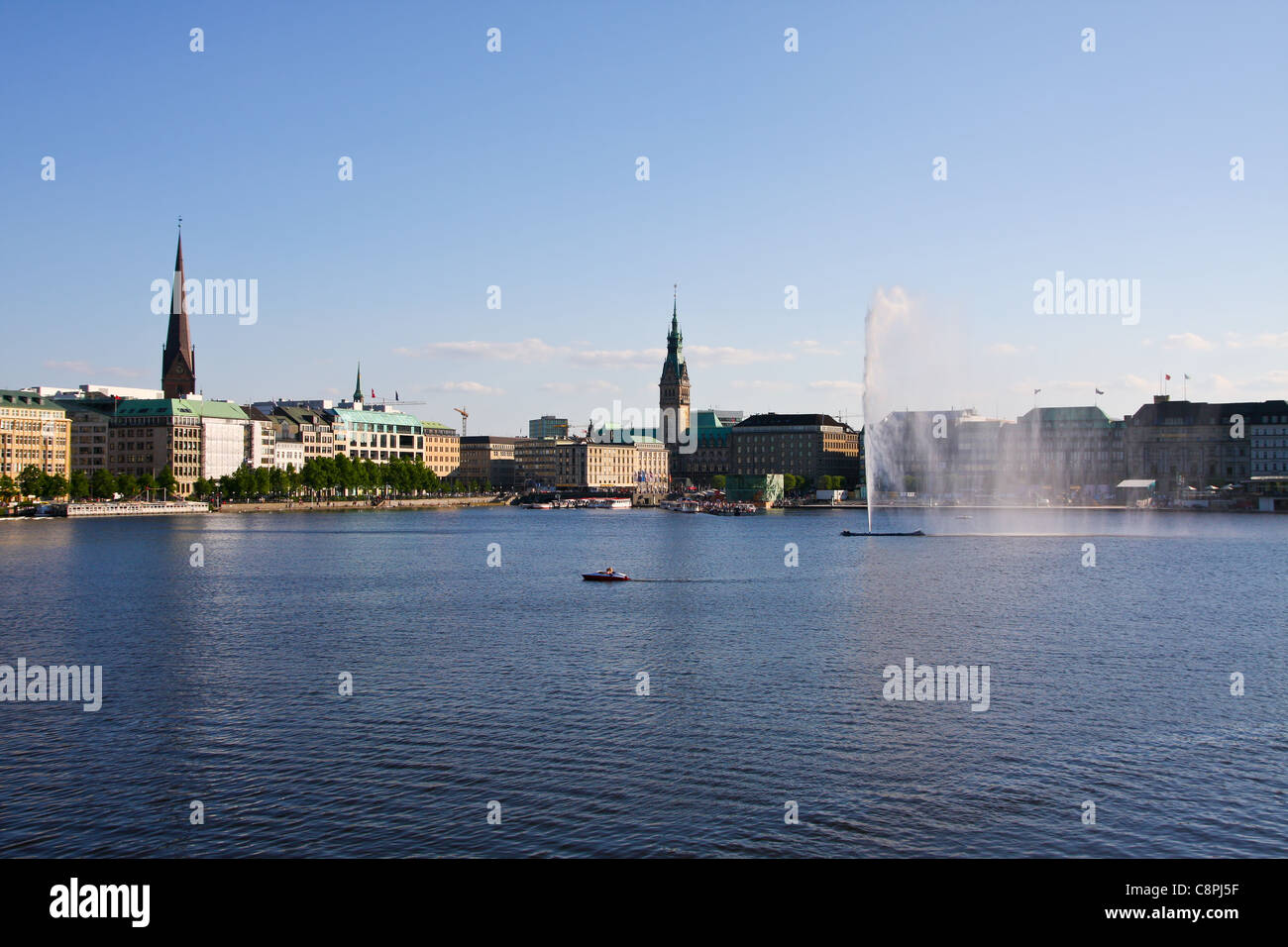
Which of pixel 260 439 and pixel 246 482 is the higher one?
pixel 260 439

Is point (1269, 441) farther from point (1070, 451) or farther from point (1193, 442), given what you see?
point (1070, 451)

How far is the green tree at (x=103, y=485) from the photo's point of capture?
147875 millimetres

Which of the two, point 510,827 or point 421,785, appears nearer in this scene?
point 510,827

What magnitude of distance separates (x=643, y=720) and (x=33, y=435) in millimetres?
148837

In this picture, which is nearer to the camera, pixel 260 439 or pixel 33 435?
pixel 33 435

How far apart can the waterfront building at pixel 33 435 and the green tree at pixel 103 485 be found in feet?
14.0

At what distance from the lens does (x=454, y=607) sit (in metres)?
51.6

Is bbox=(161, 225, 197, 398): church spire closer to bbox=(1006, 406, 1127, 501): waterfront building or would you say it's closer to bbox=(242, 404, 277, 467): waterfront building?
bbox=(242, 404, 277, 467): waterfront building

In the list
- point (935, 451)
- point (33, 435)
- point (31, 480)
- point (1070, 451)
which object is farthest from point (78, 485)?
point (1070, 451)

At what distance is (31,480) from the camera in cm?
13812

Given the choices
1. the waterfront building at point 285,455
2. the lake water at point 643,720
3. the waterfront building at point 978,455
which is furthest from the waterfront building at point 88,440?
the waterfront building at point 978,455
